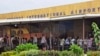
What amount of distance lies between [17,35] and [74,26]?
4.59 m

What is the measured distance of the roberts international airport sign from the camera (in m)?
26.2

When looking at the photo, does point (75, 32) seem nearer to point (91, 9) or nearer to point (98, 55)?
point (91, 9)

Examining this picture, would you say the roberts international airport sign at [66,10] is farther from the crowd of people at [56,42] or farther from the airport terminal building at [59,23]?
the crowd of people at [56,42]

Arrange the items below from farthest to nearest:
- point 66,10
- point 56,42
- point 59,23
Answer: point 66,10 < point 59,23 < point 56,42

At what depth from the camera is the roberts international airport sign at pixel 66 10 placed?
26.2m

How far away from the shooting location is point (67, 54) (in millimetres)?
14836

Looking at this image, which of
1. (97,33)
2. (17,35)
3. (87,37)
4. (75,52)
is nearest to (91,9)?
(87,37)

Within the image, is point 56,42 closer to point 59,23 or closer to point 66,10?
point 59,23

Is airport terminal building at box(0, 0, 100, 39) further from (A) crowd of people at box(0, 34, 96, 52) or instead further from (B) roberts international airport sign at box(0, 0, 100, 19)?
(A) crowd of people at box(0, 34, 96, 52)

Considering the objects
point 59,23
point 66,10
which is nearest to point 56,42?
point 59,23

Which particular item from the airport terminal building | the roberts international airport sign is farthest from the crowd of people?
the roberts international airport sign

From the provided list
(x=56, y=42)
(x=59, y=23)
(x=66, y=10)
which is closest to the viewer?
(x=56, y=42)

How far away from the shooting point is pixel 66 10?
97.1 feet

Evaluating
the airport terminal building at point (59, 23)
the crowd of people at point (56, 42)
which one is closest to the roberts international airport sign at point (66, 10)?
the airport terminal building at point (59, 23)
